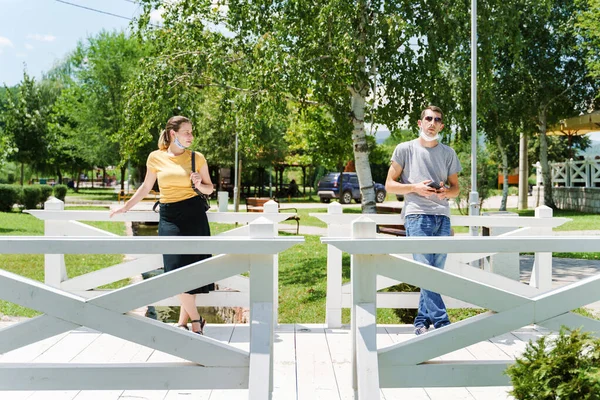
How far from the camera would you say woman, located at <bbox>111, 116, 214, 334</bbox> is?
5.28 m

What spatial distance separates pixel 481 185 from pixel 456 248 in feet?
71.7

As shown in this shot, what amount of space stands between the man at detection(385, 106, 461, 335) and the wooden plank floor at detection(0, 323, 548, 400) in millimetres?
441

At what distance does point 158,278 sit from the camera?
3.34 metres

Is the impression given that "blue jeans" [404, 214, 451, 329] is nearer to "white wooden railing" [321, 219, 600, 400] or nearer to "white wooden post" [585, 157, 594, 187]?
"white wooden railing" [321, 219, 600, 400]

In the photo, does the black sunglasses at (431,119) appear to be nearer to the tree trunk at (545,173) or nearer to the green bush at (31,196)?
the tree trunk at (545,173)

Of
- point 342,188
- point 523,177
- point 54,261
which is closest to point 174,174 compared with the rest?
point 54,261

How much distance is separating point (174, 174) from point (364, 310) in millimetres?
2439

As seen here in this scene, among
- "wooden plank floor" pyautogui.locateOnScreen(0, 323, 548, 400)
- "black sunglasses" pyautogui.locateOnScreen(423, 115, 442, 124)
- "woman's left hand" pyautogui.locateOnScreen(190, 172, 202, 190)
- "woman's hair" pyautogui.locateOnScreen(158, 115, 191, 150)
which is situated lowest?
"wooden plank floor" pyautogui.locateOnScreen(0, 323, 548, 400)

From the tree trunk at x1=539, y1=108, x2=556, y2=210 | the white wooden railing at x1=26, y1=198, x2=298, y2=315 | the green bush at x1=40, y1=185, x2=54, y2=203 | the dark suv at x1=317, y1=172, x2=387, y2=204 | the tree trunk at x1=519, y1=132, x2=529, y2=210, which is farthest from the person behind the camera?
the dark suv at x1=317, y1=172, x2=387, y2=204

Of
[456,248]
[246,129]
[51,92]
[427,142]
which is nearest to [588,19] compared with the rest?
[246,129]

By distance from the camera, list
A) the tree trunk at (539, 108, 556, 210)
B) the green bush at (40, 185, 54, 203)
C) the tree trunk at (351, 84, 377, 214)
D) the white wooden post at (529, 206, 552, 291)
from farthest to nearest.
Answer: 1. the tree trunk at (539, 108, 556, 210)
2. the green bush at (40, 185, 54, 203)
3. the tree trunk at (351, 84, 377, 214)
4. the white wooden post at (529, 206, 552, 291)

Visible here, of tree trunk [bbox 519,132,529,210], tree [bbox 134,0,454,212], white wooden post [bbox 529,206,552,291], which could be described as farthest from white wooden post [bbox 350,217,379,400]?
tree trunk [bbox 519,132,529,210]

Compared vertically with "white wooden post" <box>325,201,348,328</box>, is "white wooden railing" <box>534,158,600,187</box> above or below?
above

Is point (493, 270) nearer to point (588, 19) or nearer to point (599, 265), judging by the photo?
point (599, 265)
